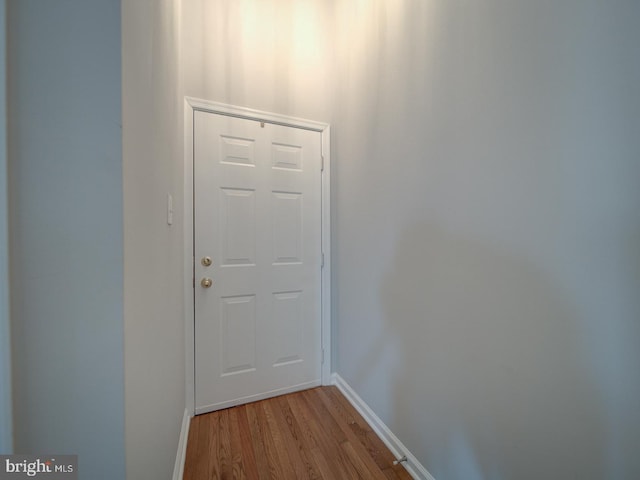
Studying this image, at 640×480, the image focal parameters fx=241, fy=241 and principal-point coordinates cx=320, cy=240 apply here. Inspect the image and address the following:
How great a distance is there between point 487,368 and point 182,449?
1549mm

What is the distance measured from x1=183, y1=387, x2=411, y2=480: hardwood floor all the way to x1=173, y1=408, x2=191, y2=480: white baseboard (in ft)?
0.11

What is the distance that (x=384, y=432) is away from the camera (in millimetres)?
1417

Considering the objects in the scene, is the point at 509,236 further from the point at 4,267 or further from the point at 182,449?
the point at 182,449

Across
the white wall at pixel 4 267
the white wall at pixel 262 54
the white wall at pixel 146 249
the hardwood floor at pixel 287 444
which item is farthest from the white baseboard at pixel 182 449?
the white wall at pixel 262 54

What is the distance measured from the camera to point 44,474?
465 mm

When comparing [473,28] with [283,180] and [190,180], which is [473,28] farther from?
→ [190,180]

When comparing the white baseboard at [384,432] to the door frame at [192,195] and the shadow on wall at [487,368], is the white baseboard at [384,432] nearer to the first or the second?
the shadow on wall at [487,368]

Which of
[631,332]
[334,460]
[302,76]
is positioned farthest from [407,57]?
[334,460]

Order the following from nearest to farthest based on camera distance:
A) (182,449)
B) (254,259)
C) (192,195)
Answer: (182,449), (192,195), (254,259)

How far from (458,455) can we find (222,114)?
89.4 inches

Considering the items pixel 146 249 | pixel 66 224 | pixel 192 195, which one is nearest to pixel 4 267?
pixel 66 224

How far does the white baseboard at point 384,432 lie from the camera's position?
1.20m

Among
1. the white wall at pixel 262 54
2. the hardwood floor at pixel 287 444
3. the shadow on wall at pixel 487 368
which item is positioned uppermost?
the white wall at pixel 262 54
